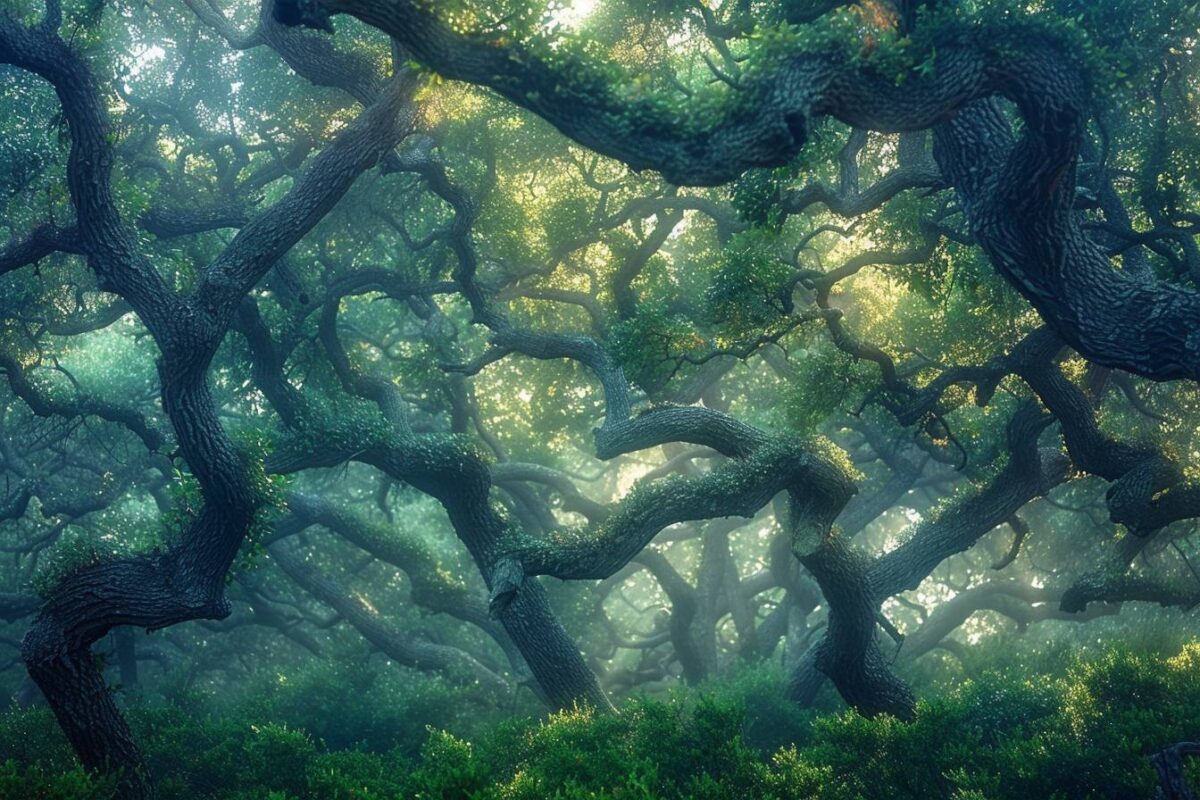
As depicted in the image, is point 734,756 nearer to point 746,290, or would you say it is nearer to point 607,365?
point 746,290

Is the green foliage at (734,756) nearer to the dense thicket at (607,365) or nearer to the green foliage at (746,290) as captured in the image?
the dense thicket at (607,365)

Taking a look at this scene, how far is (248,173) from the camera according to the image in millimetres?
20484

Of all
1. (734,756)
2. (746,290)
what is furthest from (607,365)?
(734,756)

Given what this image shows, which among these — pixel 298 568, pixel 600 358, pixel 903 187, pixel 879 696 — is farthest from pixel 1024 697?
pixel 298 568

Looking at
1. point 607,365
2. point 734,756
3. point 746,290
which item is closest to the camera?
point 734,756

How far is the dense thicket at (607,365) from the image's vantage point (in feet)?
28.3

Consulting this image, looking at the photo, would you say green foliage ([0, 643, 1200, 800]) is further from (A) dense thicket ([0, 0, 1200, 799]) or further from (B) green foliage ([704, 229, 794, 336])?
(B) green foliage ([704, 229, 794, 336])

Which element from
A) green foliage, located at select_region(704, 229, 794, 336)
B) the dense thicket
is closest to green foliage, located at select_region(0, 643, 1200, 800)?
the dense thicket

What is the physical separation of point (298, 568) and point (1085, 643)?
789 inches

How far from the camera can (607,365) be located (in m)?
15.5

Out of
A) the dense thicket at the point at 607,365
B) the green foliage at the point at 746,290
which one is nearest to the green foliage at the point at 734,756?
the dense thicket at the point at 607,365

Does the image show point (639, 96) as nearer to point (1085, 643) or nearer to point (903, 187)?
point (903, 187)

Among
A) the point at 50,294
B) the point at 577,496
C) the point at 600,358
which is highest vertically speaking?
the point at 50,294

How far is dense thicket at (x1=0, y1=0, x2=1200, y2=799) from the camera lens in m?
8.62
